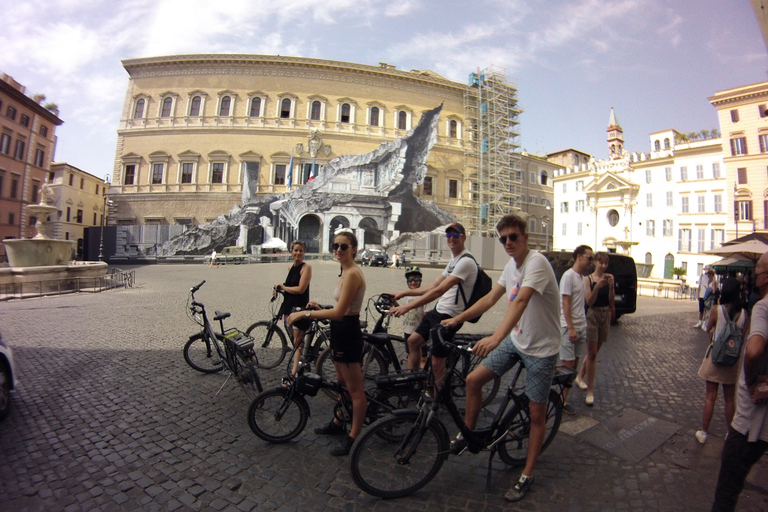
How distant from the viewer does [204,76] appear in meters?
40.5

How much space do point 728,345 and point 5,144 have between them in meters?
47.5

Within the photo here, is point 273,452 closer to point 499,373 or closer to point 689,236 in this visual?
point 499,373

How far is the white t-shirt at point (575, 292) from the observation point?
4.02 metres

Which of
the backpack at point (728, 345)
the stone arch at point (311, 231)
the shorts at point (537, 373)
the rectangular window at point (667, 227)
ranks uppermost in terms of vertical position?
the rectangular window at point (667, 227)

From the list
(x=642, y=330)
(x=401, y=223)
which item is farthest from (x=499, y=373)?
(x=401, y=223)

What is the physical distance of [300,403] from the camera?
3.24m

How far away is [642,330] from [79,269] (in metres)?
17.0

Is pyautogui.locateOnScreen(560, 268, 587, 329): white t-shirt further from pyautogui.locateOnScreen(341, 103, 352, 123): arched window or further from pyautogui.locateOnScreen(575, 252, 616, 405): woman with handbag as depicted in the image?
pyautogui.locateOnScreen(341, 103, 352, 123): arched window

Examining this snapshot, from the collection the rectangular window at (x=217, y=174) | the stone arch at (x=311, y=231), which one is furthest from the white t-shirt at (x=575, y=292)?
the rectangular window at (x=217, y=174)

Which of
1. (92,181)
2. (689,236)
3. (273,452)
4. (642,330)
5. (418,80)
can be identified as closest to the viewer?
(273,452)

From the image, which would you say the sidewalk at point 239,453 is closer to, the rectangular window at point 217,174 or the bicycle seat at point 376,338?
the bicycle seat at point 376,338

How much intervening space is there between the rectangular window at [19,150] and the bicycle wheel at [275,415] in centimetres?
4568

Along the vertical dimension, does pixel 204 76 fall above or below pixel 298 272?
above

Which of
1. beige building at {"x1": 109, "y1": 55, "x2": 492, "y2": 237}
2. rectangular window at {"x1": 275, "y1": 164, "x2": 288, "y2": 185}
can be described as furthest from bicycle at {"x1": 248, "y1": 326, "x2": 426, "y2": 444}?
rectangular window at {"x1": 275, "y1": 164, "x2": 288, "y2": 185}
